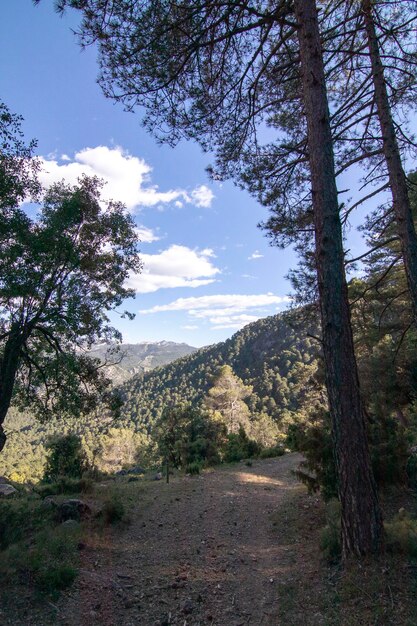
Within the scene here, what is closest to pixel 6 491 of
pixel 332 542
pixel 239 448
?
pixel 332 542

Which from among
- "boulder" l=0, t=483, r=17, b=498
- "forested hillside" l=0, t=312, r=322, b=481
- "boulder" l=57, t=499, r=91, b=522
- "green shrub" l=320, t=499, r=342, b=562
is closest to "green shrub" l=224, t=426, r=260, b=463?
"boulder" l=0, t=483, r=17, b=498

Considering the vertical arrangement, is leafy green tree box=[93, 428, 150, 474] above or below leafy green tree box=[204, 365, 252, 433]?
below

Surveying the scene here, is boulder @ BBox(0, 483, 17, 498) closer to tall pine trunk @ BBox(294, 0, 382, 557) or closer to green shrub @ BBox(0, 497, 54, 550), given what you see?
green shrub @ BBox(0, 497, 54, 550)

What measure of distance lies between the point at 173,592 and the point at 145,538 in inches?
96.1

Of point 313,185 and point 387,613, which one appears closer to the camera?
point 387,613

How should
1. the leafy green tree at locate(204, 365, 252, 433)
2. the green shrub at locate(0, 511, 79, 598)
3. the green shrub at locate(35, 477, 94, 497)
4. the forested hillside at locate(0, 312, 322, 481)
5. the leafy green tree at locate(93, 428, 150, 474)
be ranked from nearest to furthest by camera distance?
1. the green shrub at locate(0, 511, 79, 598)
2. the green shrub at locate(35, 477, 94, 497)
3. the leafy green tree at locate(204, 365, 252, 433)
4. the leafy green tree at locate(93, 428, 150, 474)
5. the forested hillside at locate(0, 312, 322, 481)

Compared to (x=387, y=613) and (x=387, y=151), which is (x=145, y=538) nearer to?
(x=387, y=613)

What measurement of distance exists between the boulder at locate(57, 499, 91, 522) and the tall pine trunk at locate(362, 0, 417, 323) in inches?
298

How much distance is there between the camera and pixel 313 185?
4672mm

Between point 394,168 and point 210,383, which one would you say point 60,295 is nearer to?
point 394,168

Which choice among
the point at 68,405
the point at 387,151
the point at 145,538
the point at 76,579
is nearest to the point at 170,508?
the point at 145,538

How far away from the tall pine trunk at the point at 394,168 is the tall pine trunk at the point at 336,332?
89.3 inches

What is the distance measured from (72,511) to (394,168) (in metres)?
9.12

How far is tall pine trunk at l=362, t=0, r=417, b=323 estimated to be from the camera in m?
6.25
